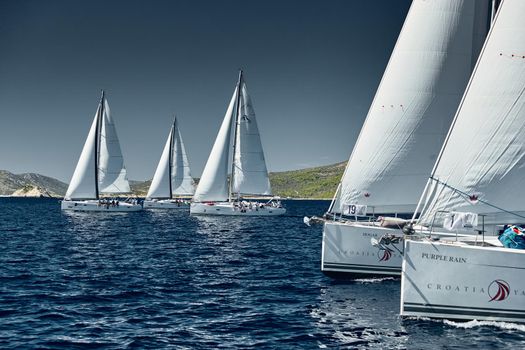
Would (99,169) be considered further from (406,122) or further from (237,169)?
(406,122)

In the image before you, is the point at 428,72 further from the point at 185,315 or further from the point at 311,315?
the point at 185,315

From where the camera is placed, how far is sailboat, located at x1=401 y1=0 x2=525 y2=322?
17203 millimetres


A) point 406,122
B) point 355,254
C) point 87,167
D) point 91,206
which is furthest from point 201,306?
point 91,206

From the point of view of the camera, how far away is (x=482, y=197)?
1847cm

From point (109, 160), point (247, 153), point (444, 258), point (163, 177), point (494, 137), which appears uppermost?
point (247, 153)

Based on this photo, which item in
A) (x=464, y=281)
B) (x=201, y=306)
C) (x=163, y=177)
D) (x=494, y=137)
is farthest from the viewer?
(x=163, y=177)

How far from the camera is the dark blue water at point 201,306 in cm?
1644

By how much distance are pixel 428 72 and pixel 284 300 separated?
1388 cm

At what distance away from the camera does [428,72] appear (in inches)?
1031

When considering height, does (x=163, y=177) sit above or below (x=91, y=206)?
above

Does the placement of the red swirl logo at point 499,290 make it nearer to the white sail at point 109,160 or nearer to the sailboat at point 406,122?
the sailboat at point 406,122

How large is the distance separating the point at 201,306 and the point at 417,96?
15.3 m

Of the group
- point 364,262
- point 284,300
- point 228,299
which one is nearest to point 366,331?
point 284,300

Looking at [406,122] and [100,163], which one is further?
[100,163]
